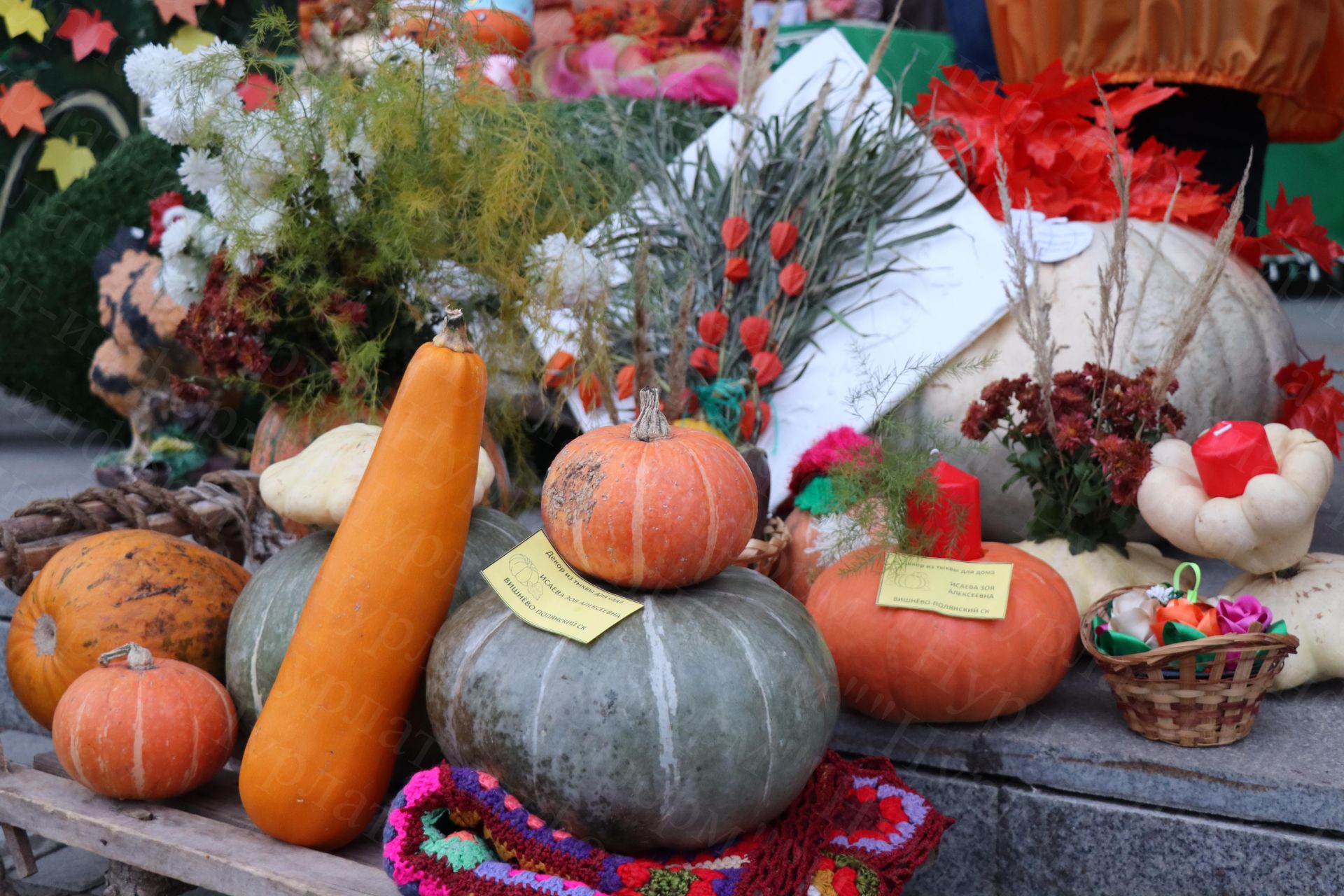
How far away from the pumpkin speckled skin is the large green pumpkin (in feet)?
0.95

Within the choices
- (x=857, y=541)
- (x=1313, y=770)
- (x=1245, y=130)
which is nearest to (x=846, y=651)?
(x=857, y=541)

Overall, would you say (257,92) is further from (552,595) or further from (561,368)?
(552,595)

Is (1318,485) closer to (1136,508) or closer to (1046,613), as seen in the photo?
(1136,508)

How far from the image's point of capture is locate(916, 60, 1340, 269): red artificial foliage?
2609mm

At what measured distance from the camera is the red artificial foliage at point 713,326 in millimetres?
2523

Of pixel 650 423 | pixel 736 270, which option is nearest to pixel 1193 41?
pixel 736 270

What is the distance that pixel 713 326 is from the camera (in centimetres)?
253

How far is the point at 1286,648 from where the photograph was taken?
5.11 ft

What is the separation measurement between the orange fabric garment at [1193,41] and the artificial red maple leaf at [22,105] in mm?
3371

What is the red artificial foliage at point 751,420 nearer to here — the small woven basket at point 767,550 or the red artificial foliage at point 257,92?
the small woven basket at point 767,550

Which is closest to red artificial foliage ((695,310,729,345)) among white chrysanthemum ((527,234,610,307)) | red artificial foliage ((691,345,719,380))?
red artificial foliage ((691,345,719,380))

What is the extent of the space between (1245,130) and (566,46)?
89.0 inches

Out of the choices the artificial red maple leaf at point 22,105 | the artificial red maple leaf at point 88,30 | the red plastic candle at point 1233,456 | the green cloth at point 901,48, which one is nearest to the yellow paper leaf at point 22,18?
the artificial red maple leaf at point 88,30

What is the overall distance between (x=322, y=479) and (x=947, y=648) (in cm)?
95
